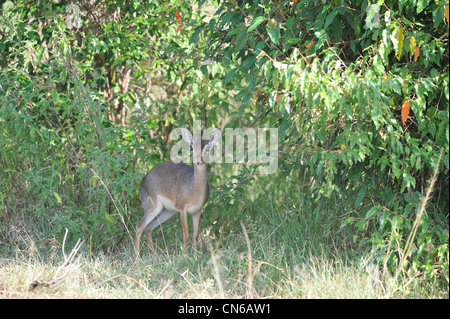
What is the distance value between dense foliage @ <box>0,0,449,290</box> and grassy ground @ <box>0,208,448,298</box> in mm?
244

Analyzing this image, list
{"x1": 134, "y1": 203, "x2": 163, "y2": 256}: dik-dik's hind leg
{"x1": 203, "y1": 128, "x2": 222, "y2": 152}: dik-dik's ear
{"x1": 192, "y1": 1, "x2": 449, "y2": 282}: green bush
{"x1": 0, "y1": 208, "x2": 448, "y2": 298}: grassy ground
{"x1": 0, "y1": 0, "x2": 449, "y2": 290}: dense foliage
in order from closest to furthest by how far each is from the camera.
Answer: {"x1": 192, "y1": 1, "x2": 449, "y2": 282}: green bush, {"x1": 0, "y1": 0, "x2": 449, "y2": 290}: dense foliage, {"x1": 0, "y1": 208, "x2": 448, "y2": 298}: grassy ground, {"x1": 203, "y1": 128, "x2": 222, "y2": 152}: dik-dik's ear, {"x1": 134, "y1": 203, "x2": 163, "y2": 256}: dik-dik's hind leg

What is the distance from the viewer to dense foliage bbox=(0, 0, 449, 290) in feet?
14.3

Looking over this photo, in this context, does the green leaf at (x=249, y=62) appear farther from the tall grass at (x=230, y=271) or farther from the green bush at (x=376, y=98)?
the tall grass at (x=230, y=271)

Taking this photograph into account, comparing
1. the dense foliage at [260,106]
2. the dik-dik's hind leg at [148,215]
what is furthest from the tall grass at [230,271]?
the dik-dik's hind leg at [148,215]

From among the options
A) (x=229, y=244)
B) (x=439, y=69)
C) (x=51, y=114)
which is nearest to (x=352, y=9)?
(x=439, y=69)

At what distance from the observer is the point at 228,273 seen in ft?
16.2

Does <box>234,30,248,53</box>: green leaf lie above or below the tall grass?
above

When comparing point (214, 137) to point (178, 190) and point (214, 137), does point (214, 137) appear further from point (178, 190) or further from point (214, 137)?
point (178, 190)

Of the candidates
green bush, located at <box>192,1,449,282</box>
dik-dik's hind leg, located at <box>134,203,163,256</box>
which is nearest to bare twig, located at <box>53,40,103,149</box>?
dik-dik's hind leg, located at <box>134,203,163,256</box>

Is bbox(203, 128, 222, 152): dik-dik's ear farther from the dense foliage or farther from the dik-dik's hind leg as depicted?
the dik-dik's hind leg

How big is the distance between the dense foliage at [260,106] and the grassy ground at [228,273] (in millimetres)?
244

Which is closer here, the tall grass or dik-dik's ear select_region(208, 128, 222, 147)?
the tall grass

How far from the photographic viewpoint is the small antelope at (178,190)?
6.58 m

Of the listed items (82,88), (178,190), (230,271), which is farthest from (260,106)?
(82,88)
